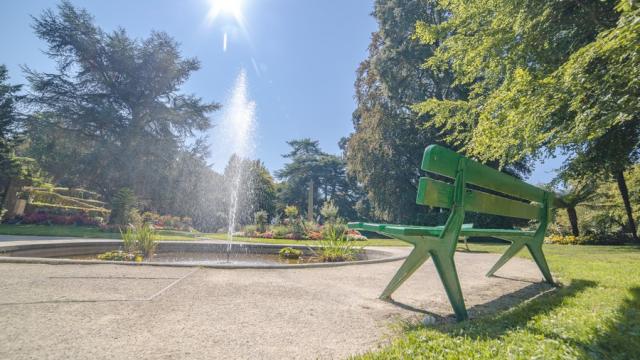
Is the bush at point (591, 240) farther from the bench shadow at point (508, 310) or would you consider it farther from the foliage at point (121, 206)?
the foliage at point (121, 206)

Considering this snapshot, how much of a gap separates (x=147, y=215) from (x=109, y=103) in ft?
32.9

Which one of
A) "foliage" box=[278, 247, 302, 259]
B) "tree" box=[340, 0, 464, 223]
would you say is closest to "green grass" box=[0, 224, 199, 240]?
"foliage" box=[278, 247, 302, 259]

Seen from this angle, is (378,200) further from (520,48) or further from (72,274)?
(72,274)

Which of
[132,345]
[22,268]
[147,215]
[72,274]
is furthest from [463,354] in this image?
[147,215]

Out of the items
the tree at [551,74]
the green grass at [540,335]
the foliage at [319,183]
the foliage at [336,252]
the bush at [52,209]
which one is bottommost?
the green grass at [540,335]

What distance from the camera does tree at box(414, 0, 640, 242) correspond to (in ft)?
10.7

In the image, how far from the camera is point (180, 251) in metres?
8.19

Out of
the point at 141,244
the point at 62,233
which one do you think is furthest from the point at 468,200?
the point at 62,233

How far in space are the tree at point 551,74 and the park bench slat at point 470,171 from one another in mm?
986

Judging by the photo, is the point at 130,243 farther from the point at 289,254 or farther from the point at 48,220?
the point at 48,220

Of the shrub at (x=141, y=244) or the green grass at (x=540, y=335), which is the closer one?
the green grass at (x=540, y=335)

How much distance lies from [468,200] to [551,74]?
216 centimetres

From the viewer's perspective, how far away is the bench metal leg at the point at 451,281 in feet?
8.42

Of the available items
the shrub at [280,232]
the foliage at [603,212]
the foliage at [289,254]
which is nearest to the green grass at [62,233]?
the shrub at [280,232]
